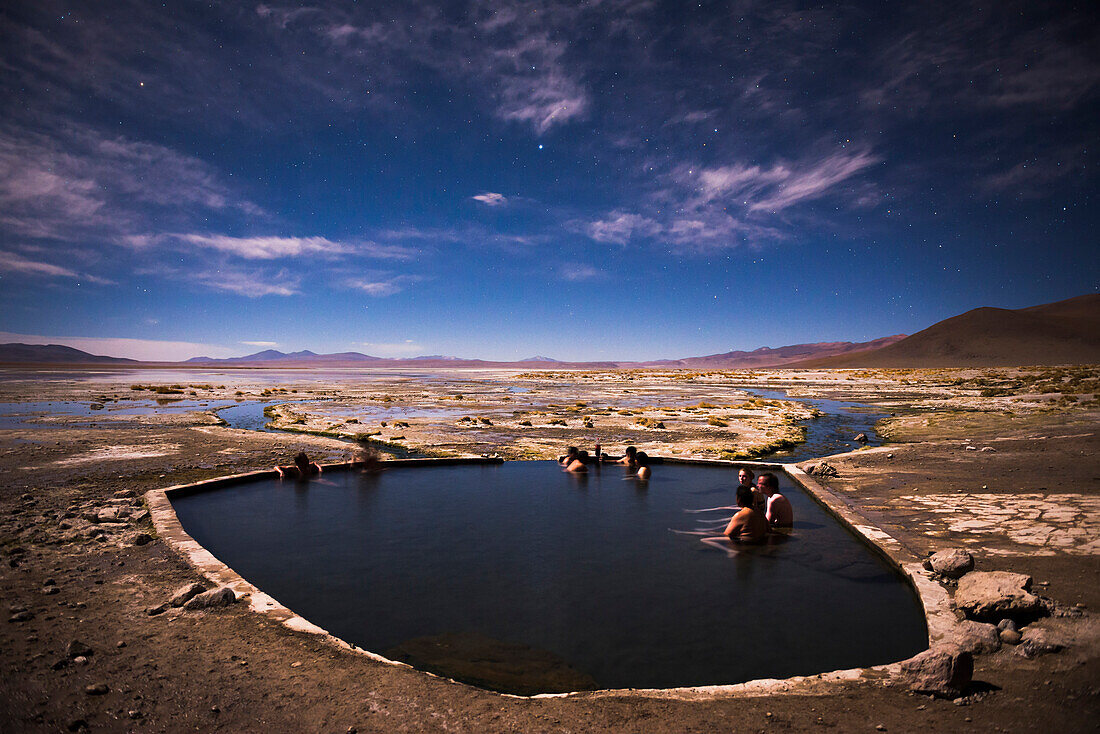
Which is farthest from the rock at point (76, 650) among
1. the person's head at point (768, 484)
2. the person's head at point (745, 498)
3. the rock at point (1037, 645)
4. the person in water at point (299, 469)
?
the person's head at point (768, 484)

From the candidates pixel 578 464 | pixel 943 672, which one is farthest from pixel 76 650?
pixel 578 464

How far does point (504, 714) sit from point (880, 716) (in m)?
3.24

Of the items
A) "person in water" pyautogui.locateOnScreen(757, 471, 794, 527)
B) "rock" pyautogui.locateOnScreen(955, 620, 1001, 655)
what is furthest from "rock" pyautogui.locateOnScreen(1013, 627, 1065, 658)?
"person in water" pyautogui.locateOnScreen(757, 471, 794, 527)

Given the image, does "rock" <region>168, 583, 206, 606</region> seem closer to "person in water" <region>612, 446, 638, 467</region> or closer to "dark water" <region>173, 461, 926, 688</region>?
"dark water" <region>173, 461, 926, 688</region>

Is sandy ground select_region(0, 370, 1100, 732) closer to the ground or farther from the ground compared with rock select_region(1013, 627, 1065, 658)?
closer to the ground

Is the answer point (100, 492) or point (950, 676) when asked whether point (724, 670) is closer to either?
point (950, 676)

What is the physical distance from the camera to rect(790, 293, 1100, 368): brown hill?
143 m

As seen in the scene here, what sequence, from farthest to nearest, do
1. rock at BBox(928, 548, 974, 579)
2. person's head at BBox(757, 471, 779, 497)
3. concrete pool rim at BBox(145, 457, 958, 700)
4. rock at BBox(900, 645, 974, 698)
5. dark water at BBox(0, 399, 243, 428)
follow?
dark water at BBox(0, 399, 243, 428) < person's head at BBox(757, 471, 779, 497) < rock at BBox(928, 548, 974, 579) < concrete pool rim at BBox(145, 457, 958, 700) < rock at BBox(900, 645, 974, 698)

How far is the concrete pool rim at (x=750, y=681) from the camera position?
5.00 meters

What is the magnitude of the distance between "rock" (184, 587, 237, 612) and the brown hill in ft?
586

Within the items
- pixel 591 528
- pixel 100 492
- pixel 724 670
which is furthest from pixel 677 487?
pixel 100 492

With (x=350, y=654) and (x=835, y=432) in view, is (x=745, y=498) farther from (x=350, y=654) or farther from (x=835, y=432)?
(x=835, y=432)

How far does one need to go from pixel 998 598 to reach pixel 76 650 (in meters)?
9.82

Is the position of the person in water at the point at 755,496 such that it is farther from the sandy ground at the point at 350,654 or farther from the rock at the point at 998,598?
the rock at the point at 998,598
